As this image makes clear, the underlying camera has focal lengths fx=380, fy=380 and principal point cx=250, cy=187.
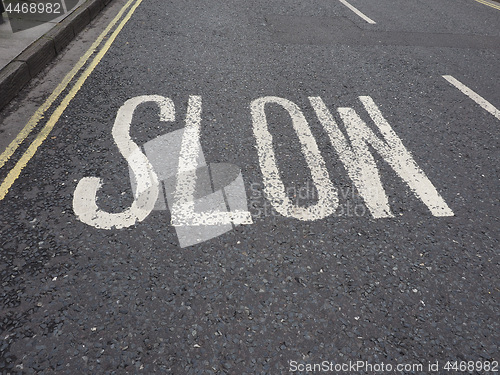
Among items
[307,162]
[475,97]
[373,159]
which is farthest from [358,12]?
[307,162]

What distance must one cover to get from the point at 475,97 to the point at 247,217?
13.3ft

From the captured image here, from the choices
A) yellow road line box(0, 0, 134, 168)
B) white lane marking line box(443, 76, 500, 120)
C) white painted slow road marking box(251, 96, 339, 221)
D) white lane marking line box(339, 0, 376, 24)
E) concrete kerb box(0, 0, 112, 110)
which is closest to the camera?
white painted slow road marking box(251, 96, 339, 221)

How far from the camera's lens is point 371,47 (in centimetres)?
662

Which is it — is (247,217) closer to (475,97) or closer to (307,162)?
(307,162)

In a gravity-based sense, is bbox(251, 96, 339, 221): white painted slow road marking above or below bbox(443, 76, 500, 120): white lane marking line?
below

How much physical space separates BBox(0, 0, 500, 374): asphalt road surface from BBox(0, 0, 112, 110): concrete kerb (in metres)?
0.19

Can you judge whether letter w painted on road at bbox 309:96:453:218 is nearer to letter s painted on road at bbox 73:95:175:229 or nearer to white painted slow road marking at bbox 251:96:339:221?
white painted slow road marking at bbox 251:96:339:221

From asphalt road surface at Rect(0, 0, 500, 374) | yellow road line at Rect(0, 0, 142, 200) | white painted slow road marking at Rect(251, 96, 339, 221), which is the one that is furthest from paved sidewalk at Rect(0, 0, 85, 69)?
white painted slow road marking at Rect(251, 96, 339, 221)

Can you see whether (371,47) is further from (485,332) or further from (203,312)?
(203,312)

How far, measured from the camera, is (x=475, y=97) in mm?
5227

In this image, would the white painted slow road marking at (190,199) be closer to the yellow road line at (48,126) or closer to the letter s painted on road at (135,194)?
the letter s painted on road at (135,194)

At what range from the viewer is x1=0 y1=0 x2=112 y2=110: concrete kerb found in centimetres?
443

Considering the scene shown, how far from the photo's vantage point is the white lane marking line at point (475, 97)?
4.94 m

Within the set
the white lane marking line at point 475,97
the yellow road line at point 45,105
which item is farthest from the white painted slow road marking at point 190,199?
the white lane marking line at point 475,97
